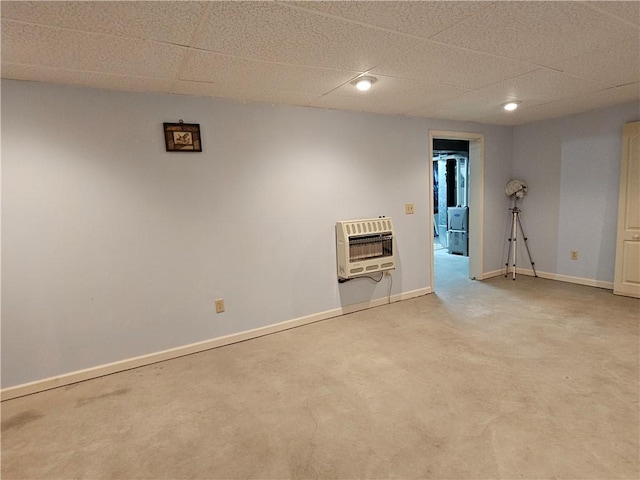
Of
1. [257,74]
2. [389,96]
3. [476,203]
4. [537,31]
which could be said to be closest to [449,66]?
[537,31]

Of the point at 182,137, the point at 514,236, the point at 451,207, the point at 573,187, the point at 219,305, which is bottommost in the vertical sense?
the point at 219,305

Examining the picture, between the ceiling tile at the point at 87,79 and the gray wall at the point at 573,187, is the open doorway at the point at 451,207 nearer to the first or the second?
the gray wall at the point at 573,187

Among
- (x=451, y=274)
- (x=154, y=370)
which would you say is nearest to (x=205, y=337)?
(x=154, y=370)

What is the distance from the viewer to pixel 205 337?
9.59 feet

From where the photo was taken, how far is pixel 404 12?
62.5 inches

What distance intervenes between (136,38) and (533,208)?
4.99 meters

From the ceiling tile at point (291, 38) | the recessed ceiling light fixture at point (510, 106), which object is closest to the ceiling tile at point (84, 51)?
the ceiling tile at point (291, 38)

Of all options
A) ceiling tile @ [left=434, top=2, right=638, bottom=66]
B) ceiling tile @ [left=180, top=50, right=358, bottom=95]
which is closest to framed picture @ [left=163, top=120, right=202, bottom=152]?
ceiling tile @ [left=180, top=50, right=358, bottom=95]

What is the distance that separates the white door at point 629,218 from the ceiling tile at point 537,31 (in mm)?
2288

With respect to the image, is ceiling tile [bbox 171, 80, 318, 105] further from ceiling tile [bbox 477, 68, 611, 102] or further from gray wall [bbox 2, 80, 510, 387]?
ceiling tile [bbox 477, 68, 611, 102]

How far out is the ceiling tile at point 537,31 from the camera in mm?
1625

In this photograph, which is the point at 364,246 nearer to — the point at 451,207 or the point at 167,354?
the point at 167,354

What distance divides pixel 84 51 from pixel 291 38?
115cm

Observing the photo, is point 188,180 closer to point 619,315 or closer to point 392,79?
point 392,79
